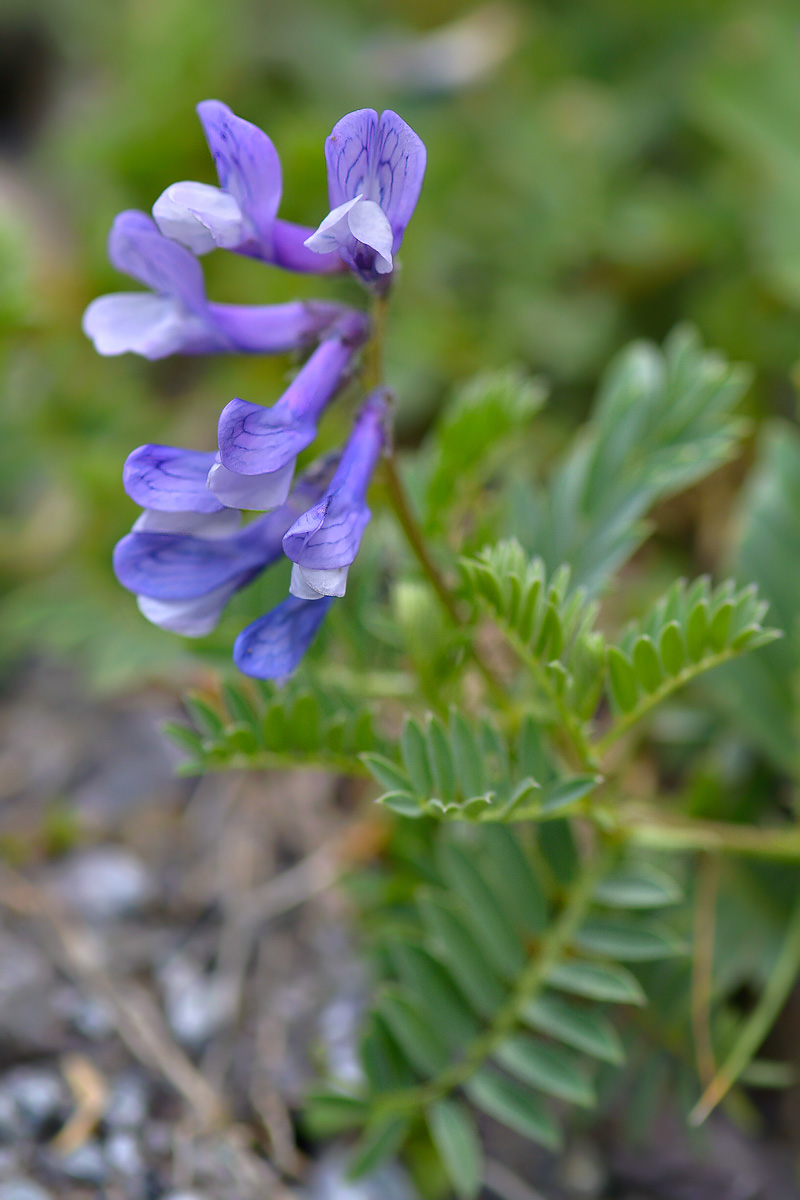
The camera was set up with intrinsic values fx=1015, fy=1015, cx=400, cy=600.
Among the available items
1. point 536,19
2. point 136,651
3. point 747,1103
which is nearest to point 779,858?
point 747,1103

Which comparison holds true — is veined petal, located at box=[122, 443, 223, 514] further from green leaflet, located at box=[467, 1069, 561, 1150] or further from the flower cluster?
green leaflet, located at box=[467, 1069, 561, 1150]

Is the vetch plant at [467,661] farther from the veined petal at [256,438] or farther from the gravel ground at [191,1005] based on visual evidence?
the gravel ground at [191,1005]

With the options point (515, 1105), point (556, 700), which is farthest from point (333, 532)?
point (515, 1105)

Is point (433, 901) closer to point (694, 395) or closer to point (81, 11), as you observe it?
point (694, 395)

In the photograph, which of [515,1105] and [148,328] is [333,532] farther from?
[515,1105]

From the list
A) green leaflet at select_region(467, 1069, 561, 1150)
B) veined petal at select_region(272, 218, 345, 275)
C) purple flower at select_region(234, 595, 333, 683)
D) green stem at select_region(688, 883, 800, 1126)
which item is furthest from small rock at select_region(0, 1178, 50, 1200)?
veined petal at select_region(272, 218, 345, 275)
